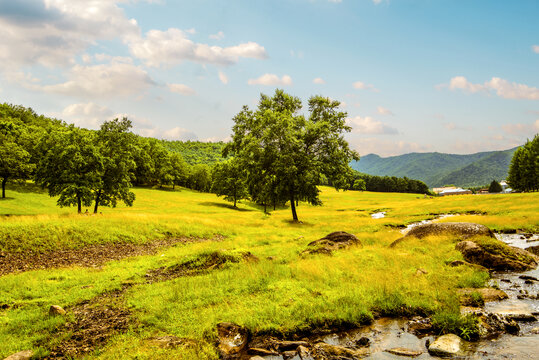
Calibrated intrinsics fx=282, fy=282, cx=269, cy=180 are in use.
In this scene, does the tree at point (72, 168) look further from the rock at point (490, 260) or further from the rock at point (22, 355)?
the rock at point (490, 260)

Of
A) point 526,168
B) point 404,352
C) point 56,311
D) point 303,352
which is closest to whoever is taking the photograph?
point 404,352

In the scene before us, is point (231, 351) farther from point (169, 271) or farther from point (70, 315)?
point (169, 271)

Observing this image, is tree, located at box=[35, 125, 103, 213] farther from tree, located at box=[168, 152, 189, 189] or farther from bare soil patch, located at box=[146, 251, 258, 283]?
tree, located at box=[168, 152, 189, 189]

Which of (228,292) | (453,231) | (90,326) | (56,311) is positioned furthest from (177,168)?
(90,326)

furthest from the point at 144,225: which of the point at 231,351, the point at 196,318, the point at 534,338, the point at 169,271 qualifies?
the point at 534,338

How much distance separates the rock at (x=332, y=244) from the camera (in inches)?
734

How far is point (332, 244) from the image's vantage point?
19.8 meters

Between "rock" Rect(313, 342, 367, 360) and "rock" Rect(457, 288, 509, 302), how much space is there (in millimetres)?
5795

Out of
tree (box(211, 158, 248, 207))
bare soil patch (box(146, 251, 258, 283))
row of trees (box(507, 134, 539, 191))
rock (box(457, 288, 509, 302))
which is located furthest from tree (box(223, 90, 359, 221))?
row of trees (box(507, 134, 539, 191))

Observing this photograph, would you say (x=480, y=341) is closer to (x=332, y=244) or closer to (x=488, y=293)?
(x=488, y=293)

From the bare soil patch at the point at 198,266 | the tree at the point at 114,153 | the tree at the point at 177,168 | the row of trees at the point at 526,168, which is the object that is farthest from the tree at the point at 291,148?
the tree at the point at 177,168

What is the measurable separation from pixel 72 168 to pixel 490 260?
43961 millimetres

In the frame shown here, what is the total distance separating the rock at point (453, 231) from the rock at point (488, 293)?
906 centimetres

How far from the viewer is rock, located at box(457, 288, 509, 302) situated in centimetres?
1054
